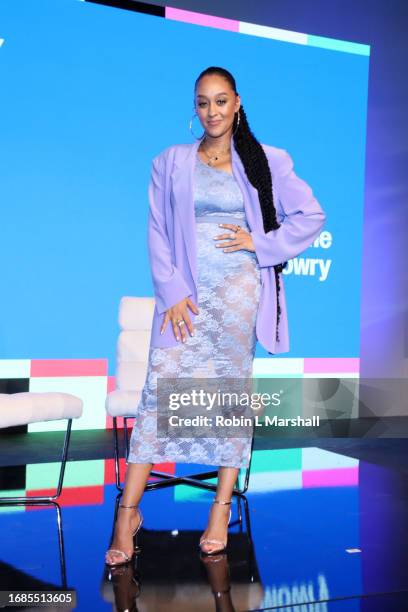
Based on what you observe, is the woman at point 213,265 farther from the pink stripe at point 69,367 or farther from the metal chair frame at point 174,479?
the pink stripe at point 69,367

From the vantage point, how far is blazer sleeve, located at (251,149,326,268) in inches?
80.8

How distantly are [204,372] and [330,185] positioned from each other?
148 inches

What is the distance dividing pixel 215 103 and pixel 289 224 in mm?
397

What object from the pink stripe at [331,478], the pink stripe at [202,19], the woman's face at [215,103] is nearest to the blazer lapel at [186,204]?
the woman's face at [215,103]

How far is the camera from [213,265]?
203cm

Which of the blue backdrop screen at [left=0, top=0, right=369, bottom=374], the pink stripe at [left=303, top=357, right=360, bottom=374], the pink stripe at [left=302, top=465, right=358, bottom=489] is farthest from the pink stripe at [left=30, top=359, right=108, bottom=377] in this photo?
the pink stripe at [left=302, top=465, right=358, bottom=489]

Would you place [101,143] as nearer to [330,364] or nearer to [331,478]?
[330,364]

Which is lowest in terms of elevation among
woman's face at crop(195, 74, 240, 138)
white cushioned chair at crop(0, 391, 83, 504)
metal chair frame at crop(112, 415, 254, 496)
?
metal chair frame at crop(112, 415, 254, 496)

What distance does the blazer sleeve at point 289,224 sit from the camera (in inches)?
80.8

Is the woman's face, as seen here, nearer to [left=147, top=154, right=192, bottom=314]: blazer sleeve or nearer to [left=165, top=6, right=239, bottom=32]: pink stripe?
[left=147, top=154, right=192, bottom=314]: blazer sleeve

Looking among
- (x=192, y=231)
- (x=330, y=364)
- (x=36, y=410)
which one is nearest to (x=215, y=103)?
(x=192, y=231)

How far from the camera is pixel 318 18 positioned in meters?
5.52

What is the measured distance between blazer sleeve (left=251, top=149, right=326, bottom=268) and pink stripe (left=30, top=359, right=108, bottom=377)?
281 cm

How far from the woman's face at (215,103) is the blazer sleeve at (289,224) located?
0.21 meters
